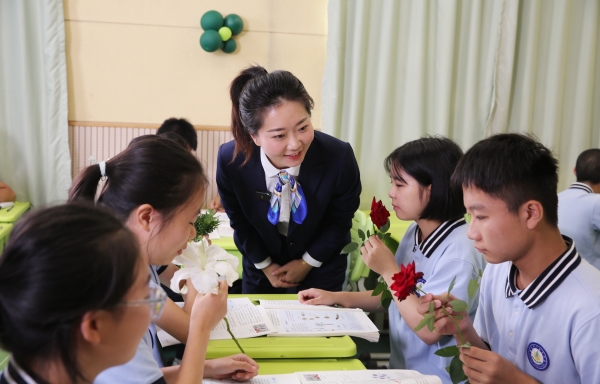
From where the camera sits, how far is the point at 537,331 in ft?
4.65

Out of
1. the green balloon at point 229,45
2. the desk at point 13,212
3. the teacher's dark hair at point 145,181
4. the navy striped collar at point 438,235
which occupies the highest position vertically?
the green balloon at point 229,45

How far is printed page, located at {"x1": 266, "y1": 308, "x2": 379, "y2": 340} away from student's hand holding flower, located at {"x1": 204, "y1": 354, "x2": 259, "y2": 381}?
272 millimetres

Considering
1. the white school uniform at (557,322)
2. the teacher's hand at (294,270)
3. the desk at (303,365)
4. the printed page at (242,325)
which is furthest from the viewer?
the teacher's hand at (294,270)

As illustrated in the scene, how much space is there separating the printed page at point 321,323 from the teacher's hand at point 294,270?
46 centimetres

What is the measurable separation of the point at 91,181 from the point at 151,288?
58 cm

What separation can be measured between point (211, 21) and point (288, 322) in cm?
A: 267

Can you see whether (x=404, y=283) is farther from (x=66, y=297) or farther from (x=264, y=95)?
(x=264, y=95)

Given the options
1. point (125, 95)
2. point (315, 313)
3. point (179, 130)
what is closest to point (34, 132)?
point (125, 95)

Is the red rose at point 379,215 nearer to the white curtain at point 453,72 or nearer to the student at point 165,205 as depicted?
the student at point 165,205

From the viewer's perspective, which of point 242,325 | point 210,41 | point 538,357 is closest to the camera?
point 538,357

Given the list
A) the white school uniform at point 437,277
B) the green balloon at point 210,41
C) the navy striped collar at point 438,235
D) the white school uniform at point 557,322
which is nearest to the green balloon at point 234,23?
the green balloon at point 210,41

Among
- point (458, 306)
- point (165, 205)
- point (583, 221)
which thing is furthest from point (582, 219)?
point (165, 205)

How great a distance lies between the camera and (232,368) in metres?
1.44

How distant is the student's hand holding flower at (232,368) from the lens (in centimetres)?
145
